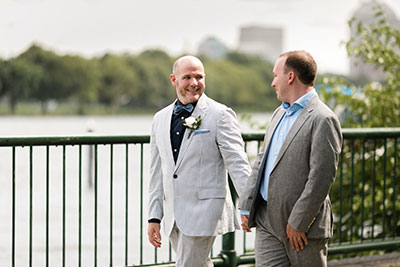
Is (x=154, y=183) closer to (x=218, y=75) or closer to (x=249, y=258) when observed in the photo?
(x=249, y=258)

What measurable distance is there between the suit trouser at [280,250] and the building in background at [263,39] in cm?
16544

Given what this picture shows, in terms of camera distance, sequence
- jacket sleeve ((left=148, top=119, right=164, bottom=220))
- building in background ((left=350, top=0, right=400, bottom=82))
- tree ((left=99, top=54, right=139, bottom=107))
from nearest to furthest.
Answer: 1. jacket sleeve ((left=148, top=119, right=164, bottom=220))
2. building in background ((left=350, top=0, right=400, bottom=82))
3. tree ((left=99, top=54, right=139, bottom=107))

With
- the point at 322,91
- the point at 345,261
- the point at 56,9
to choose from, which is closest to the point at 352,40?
the point at 322,91

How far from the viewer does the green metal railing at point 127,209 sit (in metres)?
4.89

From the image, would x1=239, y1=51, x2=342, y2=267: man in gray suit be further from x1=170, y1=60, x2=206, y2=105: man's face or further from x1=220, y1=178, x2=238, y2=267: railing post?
x1=220, y1=178, x2=238, y2=267: railing post

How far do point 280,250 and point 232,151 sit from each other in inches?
26.8

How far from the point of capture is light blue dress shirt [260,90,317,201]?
3.38 metres

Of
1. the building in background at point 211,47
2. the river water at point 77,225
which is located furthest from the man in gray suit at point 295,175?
the building in background at point 211,47

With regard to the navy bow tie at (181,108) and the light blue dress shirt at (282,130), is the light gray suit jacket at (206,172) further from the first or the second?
the light blue dress shirt at (282,130)

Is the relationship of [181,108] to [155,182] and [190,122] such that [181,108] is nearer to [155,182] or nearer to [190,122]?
[190,122]

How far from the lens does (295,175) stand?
10.9ft

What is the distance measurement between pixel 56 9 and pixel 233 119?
165 meters


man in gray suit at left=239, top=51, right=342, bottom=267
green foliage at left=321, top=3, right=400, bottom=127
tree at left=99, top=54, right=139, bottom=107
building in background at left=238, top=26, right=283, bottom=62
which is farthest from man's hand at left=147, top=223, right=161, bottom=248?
building in background at left=238, top=26, right=283, bottom=62

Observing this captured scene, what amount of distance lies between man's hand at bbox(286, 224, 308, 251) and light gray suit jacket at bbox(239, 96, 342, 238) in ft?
0.11
